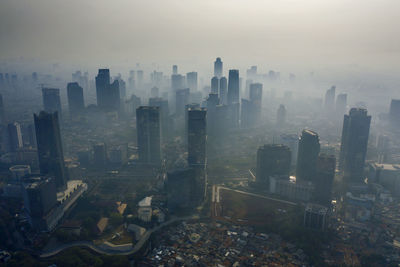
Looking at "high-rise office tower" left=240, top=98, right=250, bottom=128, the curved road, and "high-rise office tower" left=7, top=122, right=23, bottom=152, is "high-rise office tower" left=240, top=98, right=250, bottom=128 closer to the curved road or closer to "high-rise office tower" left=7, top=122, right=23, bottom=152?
"high-rise office tower" left=7, top=122, right=23, bottom=152

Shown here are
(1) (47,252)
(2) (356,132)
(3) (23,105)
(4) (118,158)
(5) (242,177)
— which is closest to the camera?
(1) (47,252)

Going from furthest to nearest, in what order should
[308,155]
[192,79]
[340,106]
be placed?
1. [192,79]
2. [340,106]
3. [308,155]

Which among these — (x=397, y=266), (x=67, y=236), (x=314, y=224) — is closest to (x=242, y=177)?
(x=314, y=224)

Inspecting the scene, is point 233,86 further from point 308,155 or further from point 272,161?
point 308,155

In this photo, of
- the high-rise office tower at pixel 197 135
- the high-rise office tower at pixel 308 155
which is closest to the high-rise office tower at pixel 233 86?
the high-rise office tower at pixel 308 155

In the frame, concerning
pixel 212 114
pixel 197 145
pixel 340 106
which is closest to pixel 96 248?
pixel 197 145

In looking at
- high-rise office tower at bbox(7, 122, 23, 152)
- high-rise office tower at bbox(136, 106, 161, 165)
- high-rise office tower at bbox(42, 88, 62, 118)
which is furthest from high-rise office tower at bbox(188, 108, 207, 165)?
high-rise office tower at bbox(42, 88, 62, 118)

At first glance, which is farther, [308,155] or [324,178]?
[308,155]

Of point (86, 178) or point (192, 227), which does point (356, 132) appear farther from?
point (86, 178)
